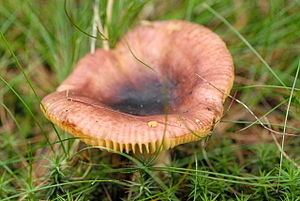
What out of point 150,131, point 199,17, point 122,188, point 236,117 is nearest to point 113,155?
point 122,188

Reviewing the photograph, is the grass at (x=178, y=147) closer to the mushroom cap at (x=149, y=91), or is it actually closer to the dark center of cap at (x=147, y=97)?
the mushroom cap at (x=149, y=91)

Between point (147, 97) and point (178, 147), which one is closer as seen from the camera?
point (147, 97)

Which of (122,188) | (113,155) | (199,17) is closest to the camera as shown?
(122,188)

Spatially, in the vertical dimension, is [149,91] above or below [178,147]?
above

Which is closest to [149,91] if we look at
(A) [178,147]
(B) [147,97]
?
(B) [147,97]

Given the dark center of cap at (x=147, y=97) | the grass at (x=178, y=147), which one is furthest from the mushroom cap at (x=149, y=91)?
the grass at (x=178, y=147)

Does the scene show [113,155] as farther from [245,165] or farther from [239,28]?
[239,28]

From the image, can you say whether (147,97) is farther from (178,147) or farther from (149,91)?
(178,147)

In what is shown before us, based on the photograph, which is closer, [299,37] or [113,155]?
[113,155]
